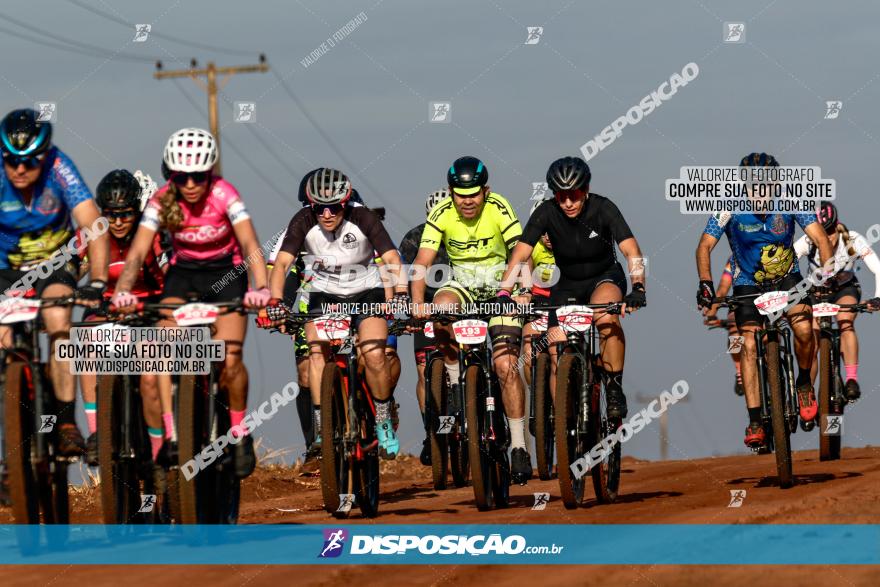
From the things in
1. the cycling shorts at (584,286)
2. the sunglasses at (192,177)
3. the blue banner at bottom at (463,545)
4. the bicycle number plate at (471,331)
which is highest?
the sunglasses at (192,177)

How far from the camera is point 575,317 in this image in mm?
13586

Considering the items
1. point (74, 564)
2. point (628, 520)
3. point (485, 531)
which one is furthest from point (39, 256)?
point (628, 520)

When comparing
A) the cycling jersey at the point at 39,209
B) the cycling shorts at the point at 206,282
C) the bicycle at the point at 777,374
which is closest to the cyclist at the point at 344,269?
the cycling shorts at the point at 206,282

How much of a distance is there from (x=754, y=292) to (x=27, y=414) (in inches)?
278

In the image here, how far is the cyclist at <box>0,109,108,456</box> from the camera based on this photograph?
1199cm

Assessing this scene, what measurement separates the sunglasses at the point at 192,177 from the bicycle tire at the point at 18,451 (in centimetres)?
175

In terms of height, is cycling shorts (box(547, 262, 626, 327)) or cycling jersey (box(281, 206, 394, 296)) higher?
cycling jersey (box(281, 206, 394, 296))

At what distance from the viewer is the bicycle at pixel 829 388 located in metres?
18.3

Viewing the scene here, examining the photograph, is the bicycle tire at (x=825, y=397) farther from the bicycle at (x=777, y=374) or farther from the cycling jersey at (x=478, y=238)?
the cycling jersey at (x=478, y=238)

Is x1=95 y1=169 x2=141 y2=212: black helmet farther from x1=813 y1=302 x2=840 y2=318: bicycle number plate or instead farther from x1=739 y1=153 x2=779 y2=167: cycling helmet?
x1=813 y1=302 x2=840 y2=318: bicycle number plate

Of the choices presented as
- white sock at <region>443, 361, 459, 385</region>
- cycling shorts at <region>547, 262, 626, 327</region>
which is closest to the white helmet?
cycling shorts at <region>547, 262, 626, 327</region>

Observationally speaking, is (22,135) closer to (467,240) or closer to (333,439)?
(333,439)

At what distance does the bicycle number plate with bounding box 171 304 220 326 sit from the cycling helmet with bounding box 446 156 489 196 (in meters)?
3.73

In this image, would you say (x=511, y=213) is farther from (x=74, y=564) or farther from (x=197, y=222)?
(x=74, y=564)
